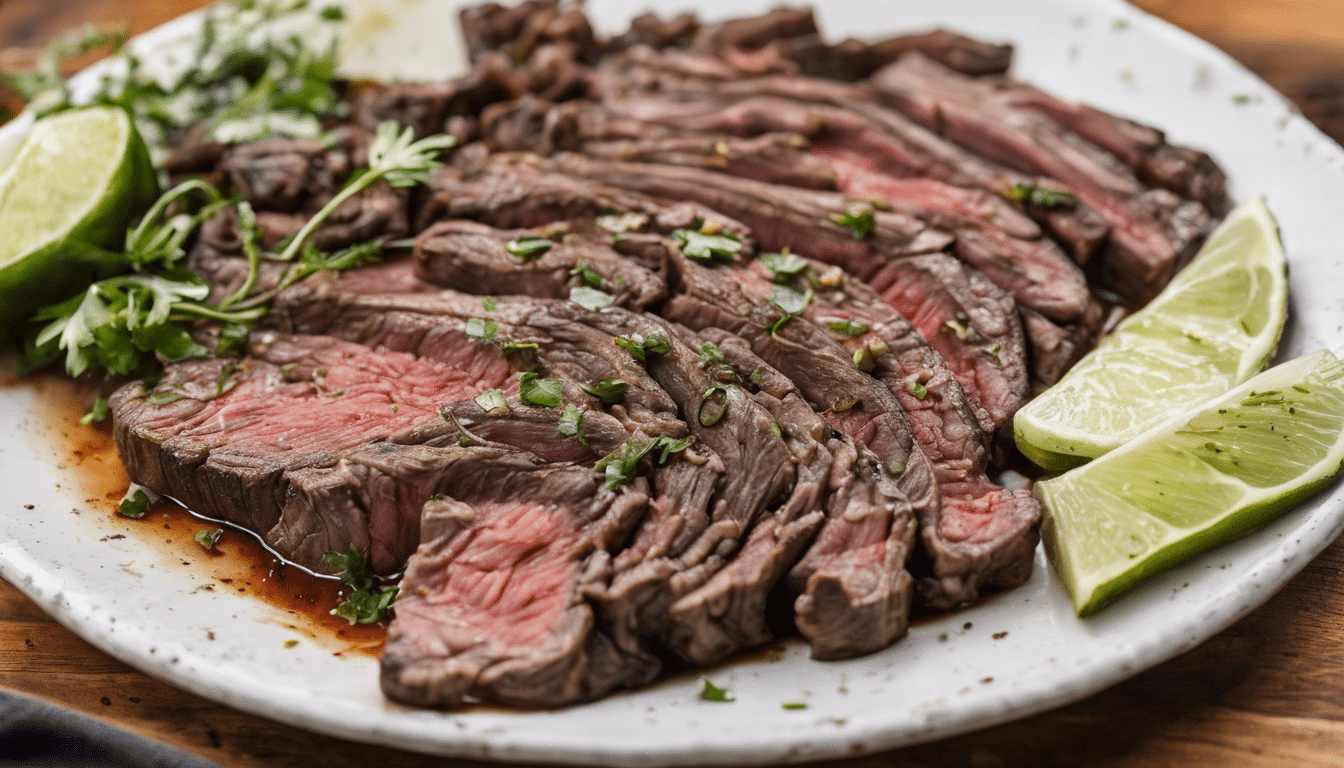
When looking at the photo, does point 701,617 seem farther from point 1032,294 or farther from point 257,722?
point 1032,294

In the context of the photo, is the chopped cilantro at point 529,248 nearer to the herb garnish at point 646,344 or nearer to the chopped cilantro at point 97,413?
the herb garnish at point 646,344

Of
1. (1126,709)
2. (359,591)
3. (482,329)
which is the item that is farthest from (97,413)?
(1126,709)

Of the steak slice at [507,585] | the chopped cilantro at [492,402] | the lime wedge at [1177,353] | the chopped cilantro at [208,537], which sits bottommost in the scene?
the chopped cilantro at [208,537]

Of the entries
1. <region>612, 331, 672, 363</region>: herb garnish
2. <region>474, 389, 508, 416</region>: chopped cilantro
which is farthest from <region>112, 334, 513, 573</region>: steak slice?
<region>612, 331, 672, 363</region>: herb garnish

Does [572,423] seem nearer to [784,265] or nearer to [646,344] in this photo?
[646,344]

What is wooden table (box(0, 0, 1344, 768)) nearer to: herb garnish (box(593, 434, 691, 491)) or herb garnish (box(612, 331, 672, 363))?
herb garnish (box(593, 434, 691, 491))

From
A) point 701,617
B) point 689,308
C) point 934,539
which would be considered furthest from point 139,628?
point 934,539

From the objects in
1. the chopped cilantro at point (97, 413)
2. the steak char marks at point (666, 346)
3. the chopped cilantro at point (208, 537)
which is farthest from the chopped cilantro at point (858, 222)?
the chopped cilantro at point (97, 413)
